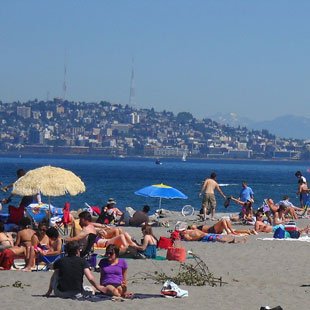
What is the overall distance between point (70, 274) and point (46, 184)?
7244 millimetres

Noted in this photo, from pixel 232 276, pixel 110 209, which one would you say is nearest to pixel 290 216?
pixel 110 209

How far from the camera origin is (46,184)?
1820 centimetres

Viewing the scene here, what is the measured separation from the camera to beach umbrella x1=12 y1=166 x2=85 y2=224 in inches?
715

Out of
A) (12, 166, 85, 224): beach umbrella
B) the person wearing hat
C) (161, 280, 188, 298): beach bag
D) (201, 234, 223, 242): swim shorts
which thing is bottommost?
the person wearing hat

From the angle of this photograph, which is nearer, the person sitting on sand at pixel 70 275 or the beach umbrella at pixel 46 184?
the person sitting on sand at pixel 70 275

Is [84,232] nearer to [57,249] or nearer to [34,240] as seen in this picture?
[57,249]

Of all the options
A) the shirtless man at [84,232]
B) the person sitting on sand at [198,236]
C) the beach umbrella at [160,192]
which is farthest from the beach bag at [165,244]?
the beach umbrella at [160,192]

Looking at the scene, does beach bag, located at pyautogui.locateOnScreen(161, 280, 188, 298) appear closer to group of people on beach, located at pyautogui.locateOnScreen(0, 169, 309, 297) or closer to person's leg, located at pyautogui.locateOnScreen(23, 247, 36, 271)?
group of people on beach, located at pyautogui.locateOnScreen(0, 169, 309, 297)

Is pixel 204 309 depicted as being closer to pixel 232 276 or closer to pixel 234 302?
pixel 234 302

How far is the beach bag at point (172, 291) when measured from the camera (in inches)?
458

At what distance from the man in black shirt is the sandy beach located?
20cm

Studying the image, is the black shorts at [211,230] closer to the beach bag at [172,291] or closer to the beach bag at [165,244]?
the beach bag at [165,244]

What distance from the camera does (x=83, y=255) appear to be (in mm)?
13781

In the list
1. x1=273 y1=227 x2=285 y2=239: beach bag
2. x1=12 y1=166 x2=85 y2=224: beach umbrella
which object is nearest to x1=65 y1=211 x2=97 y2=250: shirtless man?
x1=12 y1=166 x2=85 y2=224: beach umbrella
